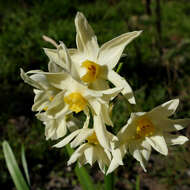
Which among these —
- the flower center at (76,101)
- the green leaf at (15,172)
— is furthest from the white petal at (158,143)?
the green leaf at (15,172)

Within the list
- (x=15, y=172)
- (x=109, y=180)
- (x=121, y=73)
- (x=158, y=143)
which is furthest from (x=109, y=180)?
(x=121, y=73)

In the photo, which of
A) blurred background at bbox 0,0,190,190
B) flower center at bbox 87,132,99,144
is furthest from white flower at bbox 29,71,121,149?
blurred background at bbox 0,0,190,190

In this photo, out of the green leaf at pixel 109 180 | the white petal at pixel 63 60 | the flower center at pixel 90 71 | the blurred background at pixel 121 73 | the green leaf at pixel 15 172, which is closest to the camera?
the white petal at pixel 63 60

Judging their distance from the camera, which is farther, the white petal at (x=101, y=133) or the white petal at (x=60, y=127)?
the white petal at (x=60, y=127)

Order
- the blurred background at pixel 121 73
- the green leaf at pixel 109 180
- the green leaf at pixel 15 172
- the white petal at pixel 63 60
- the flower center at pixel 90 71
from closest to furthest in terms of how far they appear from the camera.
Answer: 1. the white petal at pixel 63 60
2. the flower center at pixel 90 71
3. the green leaf at pixel 109 180
4. the green leaf at pixel 15 172
5. the blurred background at pixel 121 73

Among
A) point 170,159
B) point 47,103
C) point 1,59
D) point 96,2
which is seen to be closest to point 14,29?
point 1,59

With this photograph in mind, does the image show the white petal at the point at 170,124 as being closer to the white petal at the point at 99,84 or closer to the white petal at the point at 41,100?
the white petal at the point at 99,84
